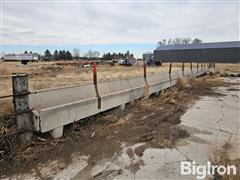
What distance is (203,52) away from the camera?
80312 millimetres

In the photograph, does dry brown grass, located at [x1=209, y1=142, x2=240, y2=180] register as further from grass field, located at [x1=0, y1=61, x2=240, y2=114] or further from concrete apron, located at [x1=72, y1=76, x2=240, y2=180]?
grass field, located at [x1=0, y1=61, x2=240, y2=114]

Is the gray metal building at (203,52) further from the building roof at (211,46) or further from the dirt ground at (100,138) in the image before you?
the dirt ground at (100,138)

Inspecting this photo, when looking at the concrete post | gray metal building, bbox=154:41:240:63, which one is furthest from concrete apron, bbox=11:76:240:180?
gray metal building, bbox=154:41:240:63

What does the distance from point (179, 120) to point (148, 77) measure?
146 inches

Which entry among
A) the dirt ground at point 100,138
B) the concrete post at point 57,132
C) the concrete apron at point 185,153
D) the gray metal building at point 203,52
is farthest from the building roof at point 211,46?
the concrete post at point 57,132

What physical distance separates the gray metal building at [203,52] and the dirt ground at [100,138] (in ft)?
240

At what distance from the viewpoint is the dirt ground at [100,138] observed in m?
4.16

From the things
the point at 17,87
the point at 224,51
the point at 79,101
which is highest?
the point at 224,51

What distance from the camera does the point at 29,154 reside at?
4309 mm

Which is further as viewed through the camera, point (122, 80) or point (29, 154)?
point (122, 80)

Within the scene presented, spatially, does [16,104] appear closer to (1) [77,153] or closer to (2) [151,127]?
(1) [77,153]

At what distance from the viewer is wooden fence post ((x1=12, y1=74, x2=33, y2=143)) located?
178 inches

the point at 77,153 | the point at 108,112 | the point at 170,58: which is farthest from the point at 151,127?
the point at 170,58

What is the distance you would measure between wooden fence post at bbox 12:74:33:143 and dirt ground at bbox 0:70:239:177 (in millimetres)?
199
